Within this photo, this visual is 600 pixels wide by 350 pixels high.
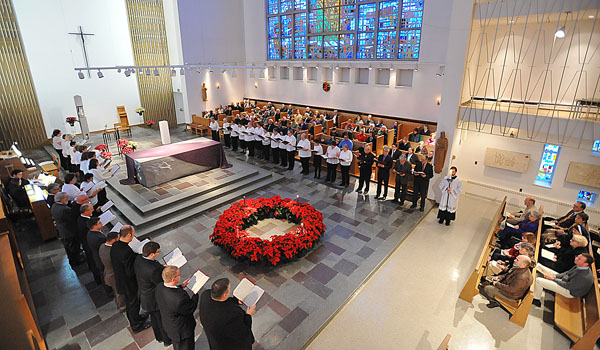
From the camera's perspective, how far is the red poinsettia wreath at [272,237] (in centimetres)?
589

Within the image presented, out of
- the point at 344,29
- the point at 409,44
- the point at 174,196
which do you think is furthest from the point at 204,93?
the point at 409,44

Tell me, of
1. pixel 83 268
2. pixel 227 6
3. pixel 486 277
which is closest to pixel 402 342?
pixel 486 277

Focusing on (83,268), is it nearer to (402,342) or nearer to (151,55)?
(402,342)

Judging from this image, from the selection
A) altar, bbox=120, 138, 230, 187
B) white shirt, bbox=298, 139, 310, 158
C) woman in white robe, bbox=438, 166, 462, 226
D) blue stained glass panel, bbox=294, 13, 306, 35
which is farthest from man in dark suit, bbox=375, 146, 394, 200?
blue stained glass panel, bbox=294, 13, 306, 35

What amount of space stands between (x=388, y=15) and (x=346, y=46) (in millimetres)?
2241

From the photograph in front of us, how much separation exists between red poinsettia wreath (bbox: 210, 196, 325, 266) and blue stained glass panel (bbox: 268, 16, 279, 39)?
1196 centimetres

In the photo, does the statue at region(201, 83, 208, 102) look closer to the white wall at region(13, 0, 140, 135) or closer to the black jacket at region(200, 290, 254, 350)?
the white wall at region(13, 0, 140, 135)

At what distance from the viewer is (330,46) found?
14906 mm

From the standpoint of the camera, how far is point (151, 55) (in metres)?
15.4

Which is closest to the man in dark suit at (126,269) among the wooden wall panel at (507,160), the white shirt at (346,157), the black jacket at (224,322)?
the black jacket at (224,322)

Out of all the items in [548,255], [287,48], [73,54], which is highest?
[287,48]

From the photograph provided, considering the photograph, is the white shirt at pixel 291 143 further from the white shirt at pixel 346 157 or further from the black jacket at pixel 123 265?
the black jacket at pixel 123 265

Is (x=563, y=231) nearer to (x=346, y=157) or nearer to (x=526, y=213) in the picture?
(x=526, y=213)

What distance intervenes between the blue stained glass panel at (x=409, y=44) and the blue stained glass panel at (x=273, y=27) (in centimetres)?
672
